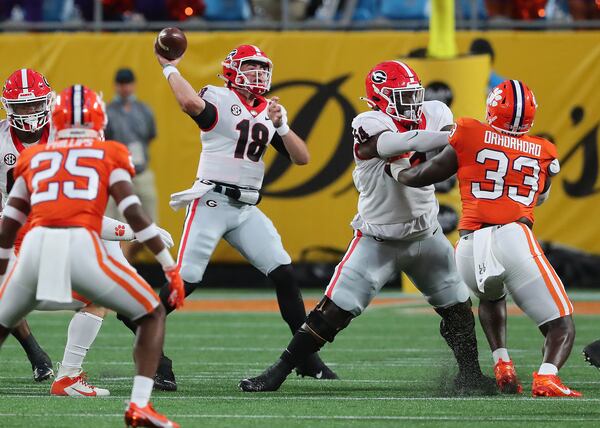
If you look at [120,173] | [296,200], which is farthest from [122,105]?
[120,173]

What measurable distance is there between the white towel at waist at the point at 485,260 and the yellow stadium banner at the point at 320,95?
6374 mm

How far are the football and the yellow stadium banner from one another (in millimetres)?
5800

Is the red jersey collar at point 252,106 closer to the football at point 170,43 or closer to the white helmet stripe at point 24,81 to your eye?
the football at point 170,43

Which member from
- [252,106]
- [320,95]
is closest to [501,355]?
[252,106]

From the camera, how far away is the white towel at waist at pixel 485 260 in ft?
21.0

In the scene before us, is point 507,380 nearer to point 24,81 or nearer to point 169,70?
point 169,70

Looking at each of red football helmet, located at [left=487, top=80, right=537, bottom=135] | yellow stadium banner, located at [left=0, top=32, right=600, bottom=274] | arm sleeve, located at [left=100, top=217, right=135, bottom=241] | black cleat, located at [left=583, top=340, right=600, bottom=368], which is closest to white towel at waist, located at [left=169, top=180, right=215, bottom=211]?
arm sleeve, located at [left=100, top=217, right=135, bottom=241]

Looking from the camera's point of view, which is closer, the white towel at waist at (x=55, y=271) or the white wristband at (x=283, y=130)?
the white towel at waist at (x=55, y=271)

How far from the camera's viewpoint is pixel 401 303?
466 inches

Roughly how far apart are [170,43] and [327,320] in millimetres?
1751

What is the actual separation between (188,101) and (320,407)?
1.96m

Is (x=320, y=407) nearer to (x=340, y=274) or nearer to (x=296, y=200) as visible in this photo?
(x=340, y=274)

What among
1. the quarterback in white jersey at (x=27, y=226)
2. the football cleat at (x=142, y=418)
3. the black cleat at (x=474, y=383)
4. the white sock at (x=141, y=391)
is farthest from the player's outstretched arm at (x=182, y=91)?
the football cleat at (x=142, y=418)

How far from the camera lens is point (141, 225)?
202 inches
